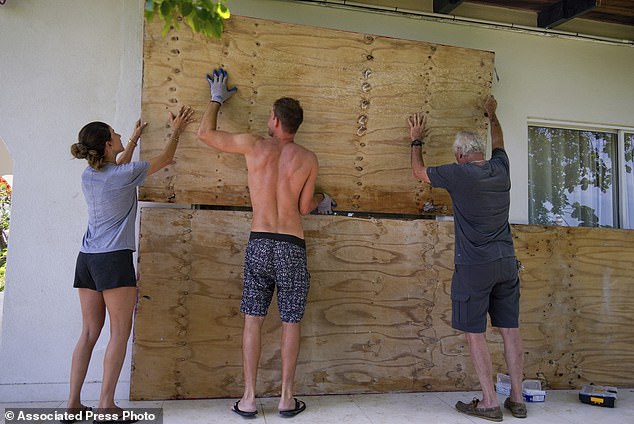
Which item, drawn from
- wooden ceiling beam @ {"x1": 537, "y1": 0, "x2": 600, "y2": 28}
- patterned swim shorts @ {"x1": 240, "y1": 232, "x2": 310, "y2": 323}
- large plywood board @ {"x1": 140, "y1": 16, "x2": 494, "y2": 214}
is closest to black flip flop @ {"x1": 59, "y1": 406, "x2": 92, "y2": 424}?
patterned swim shorts @ {"x1": 240, "y1": 232, "x2": 310, "y2": 323}

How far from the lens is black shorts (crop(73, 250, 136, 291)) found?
275 centimetres

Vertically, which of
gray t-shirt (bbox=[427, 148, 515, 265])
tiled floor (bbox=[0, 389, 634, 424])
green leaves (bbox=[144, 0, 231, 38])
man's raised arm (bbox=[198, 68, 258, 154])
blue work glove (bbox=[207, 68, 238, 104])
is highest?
blue work glove (bbox=[207, 68, 238, 104])

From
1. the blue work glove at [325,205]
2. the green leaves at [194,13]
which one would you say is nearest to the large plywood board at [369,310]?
the blue work glove at [325,205]

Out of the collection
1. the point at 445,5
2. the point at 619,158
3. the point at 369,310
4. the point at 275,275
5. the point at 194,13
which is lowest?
the point at 369,310

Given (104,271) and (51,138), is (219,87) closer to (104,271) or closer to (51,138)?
(51,138)

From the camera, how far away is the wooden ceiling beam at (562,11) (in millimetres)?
3871

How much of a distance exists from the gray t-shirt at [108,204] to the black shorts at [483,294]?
199 centimetres

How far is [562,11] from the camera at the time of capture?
13.4 ft

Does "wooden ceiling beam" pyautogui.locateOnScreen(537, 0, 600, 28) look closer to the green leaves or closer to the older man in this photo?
the older man

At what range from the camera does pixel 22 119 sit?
11.0 ft

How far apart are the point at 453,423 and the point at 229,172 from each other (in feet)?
6.92

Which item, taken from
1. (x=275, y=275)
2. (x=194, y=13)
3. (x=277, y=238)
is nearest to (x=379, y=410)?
(x=275, y=275)

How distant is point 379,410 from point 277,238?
1276mm

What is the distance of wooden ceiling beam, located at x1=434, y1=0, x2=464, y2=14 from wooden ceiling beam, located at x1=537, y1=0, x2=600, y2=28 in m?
0.88
